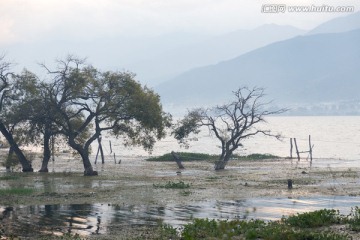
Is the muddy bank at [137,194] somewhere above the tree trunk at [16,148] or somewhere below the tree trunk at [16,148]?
below

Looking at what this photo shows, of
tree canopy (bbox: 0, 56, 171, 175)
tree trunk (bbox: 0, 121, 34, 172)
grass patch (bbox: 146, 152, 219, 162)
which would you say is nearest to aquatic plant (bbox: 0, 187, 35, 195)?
tree canopy (bbox: 0, 56, 171, 175)

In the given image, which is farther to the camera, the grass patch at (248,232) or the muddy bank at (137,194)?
the muddy bank at (137,194)

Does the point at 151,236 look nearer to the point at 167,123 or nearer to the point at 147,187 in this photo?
the point at 147,187

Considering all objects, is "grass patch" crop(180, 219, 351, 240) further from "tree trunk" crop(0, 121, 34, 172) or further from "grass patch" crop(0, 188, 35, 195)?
"tree trunk" crop(0, 121, 34, 172)

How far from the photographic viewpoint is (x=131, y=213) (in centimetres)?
2348

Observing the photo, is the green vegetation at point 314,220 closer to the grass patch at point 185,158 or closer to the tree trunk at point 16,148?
the tree trunk at point 16,148

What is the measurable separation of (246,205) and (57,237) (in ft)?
38.1

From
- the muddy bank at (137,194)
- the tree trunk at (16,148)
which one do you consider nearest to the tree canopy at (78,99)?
the tree trunk at (16,148)

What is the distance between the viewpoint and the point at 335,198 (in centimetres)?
2930

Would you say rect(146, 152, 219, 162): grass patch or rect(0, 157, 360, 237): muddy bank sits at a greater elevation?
rect(146, 152, 219, 162): grass patch

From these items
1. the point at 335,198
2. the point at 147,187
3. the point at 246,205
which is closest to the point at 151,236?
the point at 246,205

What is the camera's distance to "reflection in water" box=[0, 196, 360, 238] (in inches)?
789

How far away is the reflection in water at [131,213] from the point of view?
65.7ft

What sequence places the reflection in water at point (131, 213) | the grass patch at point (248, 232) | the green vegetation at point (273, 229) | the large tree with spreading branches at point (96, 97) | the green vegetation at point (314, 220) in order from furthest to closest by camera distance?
the large tree with spreading branches at point (96, 97)
the reflection in water at point (131, 213)
the green vegetation at point (314, 220)
the green vegetation at point (273, 229)
the grass patch at point (248, 232)
